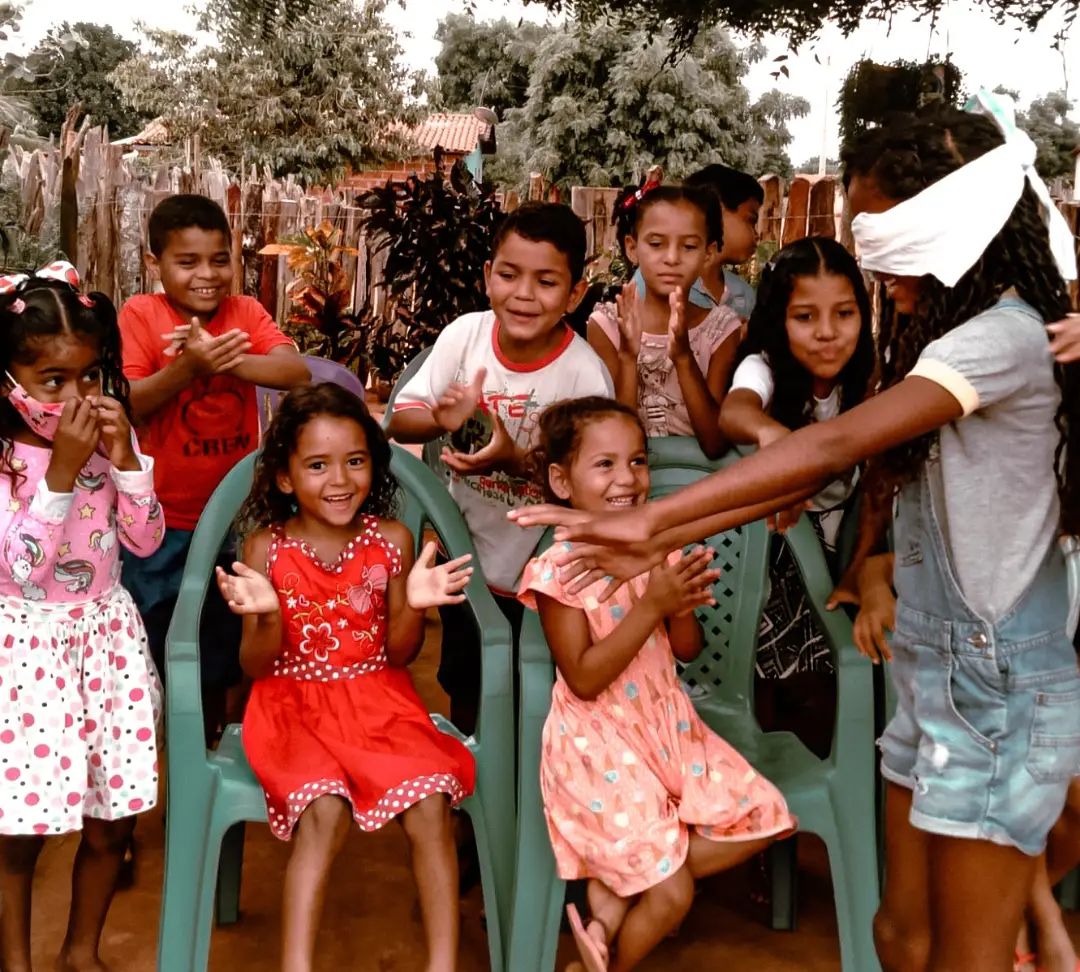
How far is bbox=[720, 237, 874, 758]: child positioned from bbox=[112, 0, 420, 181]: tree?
61.6 ft

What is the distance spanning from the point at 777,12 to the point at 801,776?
6.07 ft

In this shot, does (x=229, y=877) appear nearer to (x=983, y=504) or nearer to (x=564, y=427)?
(x=564, y=427)

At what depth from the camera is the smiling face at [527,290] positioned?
2.90 meters

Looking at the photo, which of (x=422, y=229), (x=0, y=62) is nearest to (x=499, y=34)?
(x=0, y=62)

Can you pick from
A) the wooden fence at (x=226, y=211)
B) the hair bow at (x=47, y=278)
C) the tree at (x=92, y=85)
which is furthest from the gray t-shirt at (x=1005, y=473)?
the tree at (x=92, y=85)

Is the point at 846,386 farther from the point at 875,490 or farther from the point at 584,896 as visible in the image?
the point at 584,896

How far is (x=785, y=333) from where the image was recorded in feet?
9.29

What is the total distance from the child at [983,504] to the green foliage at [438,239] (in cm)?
247

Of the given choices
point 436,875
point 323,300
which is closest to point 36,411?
point 436,875

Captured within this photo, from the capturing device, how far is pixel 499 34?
25.4 metres

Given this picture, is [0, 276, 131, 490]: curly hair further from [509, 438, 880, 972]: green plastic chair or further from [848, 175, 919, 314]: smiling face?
[848, 175, 919, 314]: smiling face

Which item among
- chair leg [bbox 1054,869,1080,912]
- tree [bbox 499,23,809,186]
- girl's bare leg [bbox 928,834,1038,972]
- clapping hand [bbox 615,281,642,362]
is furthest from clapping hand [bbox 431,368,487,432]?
tree [bbox 499,23,809,186]

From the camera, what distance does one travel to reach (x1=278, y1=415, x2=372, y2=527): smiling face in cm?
264

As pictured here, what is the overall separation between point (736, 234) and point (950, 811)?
265 centimetres
